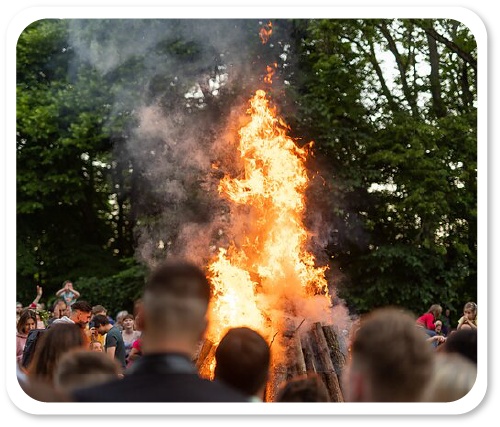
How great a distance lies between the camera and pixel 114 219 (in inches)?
960

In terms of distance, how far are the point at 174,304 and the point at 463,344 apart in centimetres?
180

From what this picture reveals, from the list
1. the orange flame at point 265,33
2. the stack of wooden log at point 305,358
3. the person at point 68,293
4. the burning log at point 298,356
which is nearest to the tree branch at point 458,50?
the orange flame at point 265,33

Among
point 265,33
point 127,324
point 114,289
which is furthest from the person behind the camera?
point 114,289

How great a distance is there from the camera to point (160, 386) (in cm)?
254

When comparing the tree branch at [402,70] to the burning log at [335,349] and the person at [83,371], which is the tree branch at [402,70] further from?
the person at [83,371]

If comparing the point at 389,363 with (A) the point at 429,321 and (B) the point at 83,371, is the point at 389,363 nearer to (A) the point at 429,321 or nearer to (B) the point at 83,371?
(B) the point at 83,371

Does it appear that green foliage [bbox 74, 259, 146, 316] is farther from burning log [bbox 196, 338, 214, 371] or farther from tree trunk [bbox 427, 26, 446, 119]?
burning log [bbox 196, 338, 214, 371]

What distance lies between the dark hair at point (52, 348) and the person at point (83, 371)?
33.2 inches

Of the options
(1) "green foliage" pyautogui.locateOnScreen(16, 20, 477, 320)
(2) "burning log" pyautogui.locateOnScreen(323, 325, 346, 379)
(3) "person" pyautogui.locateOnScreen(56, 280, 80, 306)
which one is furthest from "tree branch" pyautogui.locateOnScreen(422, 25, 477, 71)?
(3) "person" pyautogui.locateOnScreen(56, 280, 80, 306)

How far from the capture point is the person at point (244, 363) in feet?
11.0

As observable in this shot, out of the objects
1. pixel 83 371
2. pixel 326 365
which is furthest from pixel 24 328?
pixel 83 371

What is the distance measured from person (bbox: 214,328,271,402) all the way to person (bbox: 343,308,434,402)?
2.28 ft
